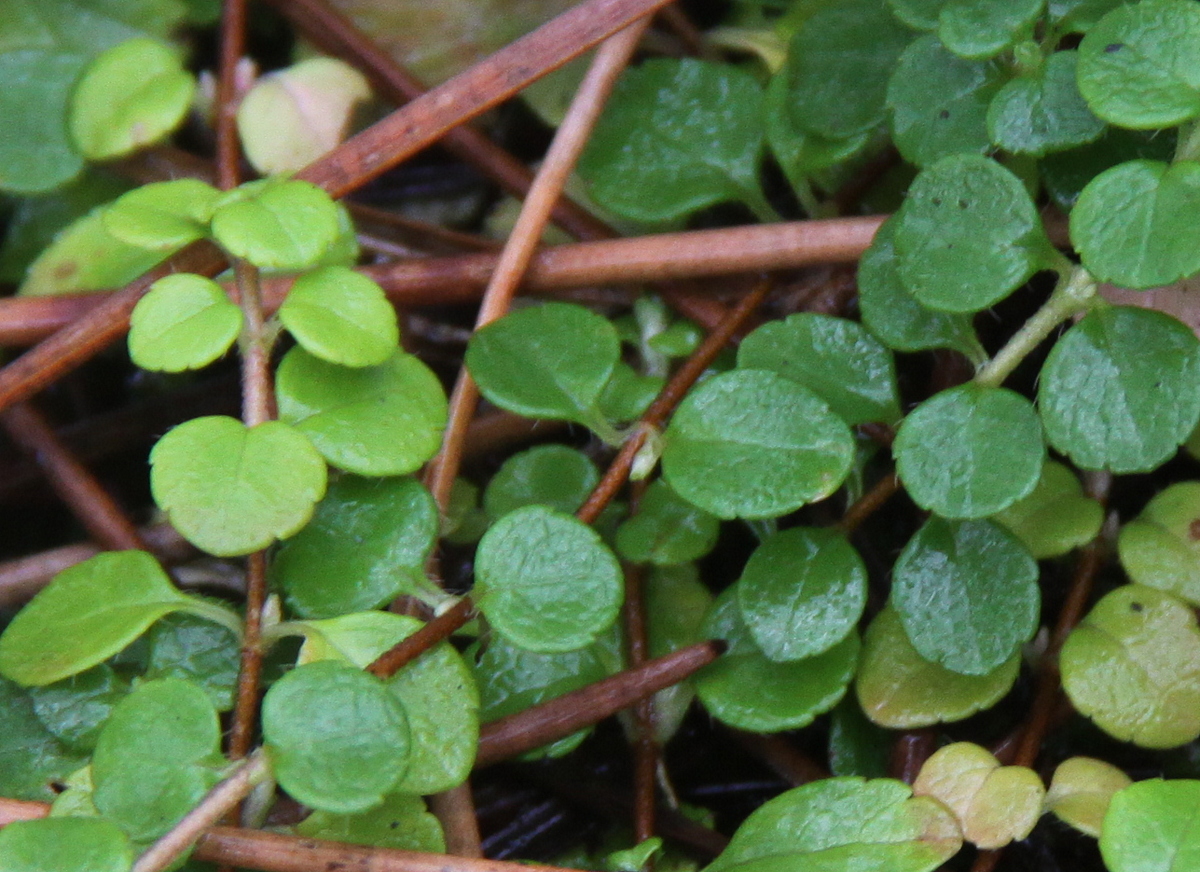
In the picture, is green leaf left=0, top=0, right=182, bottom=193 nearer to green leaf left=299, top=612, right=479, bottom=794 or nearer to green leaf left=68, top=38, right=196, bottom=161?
green leaf left=68, top=38, right=196, bottom=161

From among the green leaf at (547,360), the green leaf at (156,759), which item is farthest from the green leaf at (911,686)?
the green leaf at (156,759)

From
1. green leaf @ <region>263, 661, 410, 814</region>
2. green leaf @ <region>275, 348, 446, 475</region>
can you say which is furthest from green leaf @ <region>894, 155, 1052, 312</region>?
green leaf @ <region>263, 661, 410, 814</region>

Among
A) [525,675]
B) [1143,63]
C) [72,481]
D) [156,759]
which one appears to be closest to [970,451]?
[1143,63]

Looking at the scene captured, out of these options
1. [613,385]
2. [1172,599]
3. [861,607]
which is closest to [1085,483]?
[1172,599]

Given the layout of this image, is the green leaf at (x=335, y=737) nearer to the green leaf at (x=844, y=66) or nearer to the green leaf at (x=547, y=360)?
the green leaf at (x=547, y=360)

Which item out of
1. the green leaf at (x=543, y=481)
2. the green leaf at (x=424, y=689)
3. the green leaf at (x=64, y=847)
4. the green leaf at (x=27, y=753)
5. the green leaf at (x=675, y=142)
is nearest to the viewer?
the green leaf at (x=64, y=847)

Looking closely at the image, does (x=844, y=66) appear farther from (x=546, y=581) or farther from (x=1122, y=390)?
(x=546, y=581)
